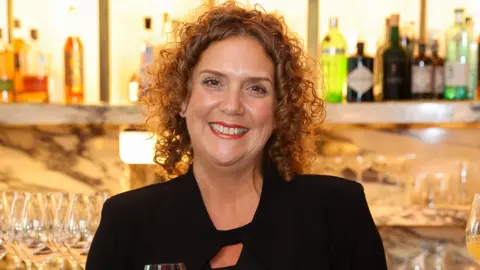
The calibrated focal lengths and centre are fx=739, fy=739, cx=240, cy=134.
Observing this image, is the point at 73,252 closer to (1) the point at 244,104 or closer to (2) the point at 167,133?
(2) the point at 167,133

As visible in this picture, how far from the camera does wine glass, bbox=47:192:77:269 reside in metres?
2.28

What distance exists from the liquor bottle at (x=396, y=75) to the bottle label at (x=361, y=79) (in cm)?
6

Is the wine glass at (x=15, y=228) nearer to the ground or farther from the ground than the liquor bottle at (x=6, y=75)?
nearer to the ground

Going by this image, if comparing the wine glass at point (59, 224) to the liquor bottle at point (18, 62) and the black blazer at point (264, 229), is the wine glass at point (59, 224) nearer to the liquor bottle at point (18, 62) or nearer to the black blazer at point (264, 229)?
the liquor bottle at point (18, 62)

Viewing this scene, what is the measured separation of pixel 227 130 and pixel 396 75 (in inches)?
45.6

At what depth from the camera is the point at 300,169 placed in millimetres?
1830

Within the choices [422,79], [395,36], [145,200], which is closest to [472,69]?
[422,79]

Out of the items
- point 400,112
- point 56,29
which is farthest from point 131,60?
point 400,112

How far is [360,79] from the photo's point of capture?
101 inches

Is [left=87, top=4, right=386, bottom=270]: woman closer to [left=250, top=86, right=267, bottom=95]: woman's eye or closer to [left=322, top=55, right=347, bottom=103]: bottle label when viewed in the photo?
[left=250, top=86, right=267, bottom=95]: woman's eye

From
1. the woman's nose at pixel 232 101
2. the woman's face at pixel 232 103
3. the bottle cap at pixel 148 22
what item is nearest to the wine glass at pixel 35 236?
the bottle cap at pixel 148 22

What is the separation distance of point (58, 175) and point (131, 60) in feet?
1.76

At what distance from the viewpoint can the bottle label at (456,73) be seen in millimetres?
2512

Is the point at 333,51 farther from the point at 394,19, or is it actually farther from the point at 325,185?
the point at 325,185
